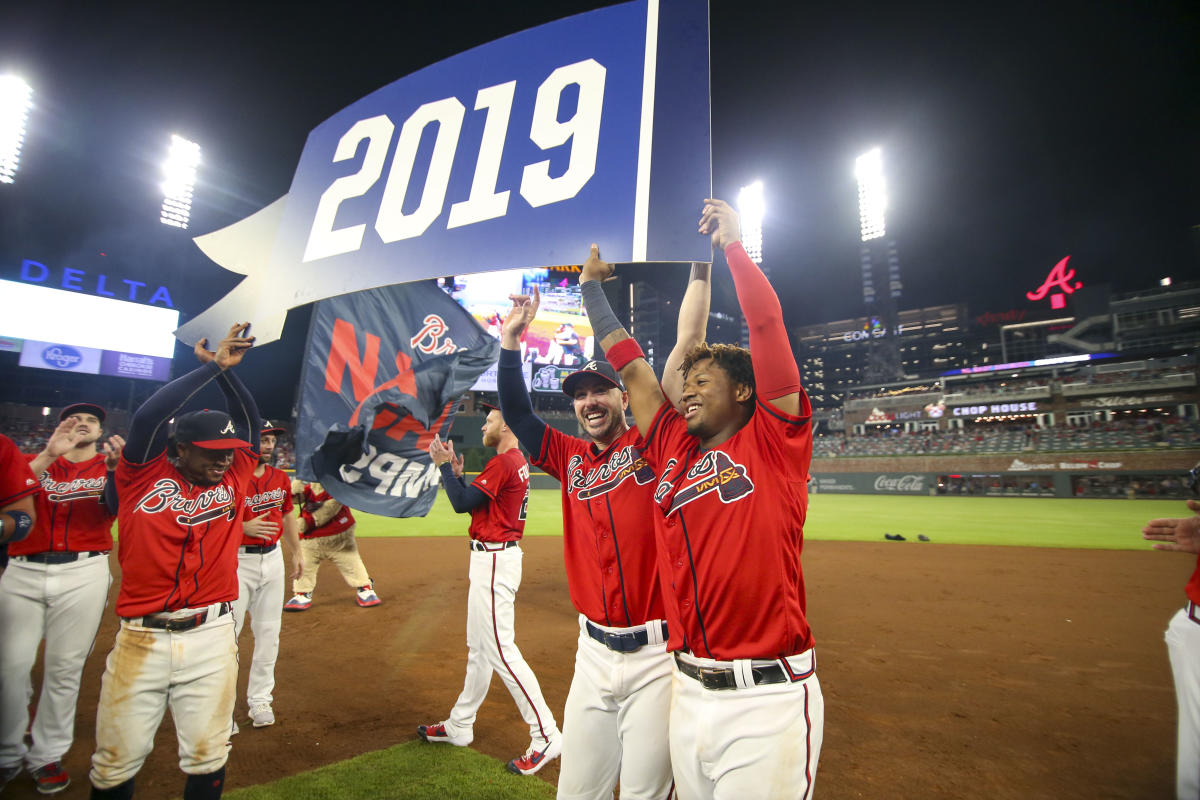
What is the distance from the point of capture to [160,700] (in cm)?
267

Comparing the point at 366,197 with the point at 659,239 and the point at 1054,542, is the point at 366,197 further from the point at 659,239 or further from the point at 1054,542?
the point at 1054,542

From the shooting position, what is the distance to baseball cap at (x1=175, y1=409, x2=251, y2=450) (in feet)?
9.37

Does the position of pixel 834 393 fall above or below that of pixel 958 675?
above

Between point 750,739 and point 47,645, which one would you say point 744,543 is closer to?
point 750,739

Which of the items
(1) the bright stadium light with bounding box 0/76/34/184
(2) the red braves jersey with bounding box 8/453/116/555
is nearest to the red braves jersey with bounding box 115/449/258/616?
(2) the red braves jersey with bounding box 8/453/116/555

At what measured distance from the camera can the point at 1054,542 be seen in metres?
12.9

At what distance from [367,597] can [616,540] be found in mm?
6916

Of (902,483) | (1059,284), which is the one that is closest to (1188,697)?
(902,483)

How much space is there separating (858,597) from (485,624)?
6.57 m

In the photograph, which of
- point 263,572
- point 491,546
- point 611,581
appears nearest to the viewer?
point 611,581

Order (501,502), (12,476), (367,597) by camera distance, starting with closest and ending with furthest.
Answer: (12,476) < (501,502) < (367,597)

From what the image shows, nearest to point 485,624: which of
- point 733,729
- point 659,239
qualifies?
point 733,729

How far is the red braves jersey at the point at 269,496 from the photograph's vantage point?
5156mm

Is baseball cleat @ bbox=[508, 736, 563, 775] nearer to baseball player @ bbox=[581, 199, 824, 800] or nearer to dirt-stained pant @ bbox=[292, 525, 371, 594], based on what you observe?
baseball player @ bbox=[581, 199, 824, 800]
